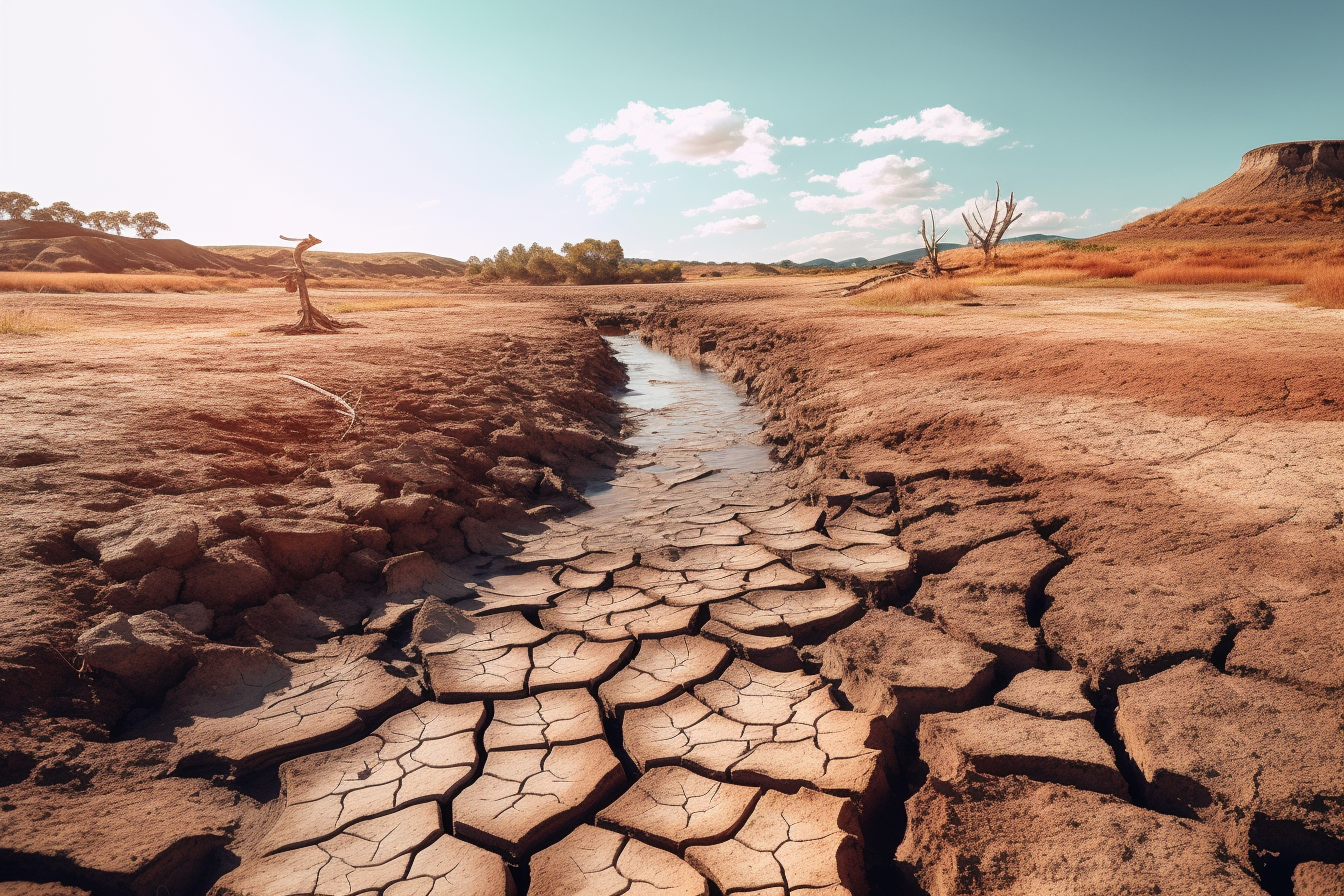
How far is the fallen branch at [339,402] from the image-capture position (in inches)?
180

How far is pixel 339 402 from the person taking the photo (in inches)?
194

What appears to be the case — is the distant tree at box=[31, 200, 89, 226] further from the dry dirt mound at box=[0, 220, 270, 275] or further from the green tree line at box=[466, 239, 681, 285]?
the green tree line at box=[466, 239, 681, 285]

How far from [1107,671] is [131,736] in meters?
2.95

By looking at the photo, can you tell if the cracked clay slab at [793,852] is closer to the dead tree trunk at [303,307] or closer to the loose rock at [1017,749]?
the loose rock at [1017,749]

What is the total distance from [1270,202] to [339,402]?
164 feet

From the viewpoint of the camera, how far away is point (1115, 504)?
2.87 meters

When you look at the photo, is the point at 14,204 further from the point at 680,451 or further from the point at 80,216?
the point at 680,451

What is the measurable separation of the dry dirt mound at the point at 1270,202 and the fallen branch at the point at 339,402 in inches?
1334

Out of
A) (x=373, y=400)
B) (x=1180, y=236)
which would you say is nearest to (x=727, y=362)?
(x=373, y=400)

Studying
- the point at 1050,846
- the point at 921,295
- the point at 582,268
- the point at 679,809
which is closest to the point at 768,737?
the point at 679,809

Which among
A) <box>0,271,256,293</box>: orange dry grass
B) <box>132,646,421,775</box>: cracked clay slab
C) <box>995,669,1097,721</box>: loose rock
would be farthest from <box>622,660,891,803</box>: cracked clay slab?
<box>0,271,256,293</box>: orange dry grass

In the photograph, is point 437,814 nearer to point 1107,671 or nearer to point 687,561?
point 687,561

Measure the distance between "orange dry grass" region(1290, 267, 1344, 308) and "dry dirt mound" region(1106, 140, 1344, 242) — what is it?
23.2 m

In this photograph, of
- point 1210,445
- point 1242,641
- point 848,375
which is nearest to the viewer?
point 1242,641
